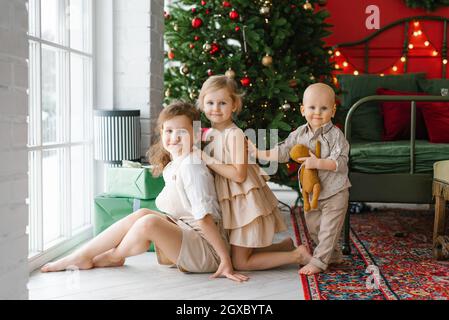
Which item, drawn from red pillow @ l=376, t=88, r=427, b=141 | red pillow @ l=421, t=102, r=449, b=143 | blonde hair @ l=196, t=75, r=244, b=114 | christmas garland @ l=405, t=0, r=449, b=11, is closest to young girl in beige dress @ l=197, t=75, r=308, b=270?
blonde hair @ l=196, t=75, r=244, b=114

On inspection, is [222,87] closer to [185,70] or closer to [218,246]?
[218,246]

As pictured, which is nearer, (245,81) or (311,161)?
(311,161)

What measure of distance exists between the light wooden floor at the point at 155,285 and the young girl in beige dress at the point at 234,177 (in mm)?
182

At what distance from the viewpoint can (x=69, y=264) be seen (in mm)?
2504

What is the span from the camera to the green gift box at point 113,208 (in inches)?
116

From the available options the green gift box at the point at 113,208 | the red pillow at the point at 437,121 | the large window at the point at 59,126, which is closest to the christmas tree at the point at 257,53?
the red pillow at the point at 437,121

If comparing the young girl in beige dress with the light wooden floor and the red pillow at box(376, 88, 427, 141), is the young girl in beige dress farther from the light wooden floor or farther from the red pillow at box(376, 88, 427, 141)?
the red pillow at box(376, 88, 427, 141)

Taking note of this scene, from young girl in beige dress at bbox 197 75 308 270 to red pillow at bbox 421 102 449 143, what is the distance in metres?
1.63

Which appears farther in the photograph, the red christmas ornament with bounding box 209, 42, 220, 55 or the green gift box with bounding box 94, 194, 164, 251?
the red christmas ornament with bounding box 209, 42, 220, 55

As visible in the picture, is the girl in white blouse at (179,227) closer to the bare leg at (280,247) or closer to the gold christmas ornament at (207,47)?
the bare leg at (280,247)

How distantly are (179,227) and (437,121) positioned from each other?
208 cm

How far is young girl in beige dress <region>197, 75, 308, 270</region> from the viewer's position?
245cm

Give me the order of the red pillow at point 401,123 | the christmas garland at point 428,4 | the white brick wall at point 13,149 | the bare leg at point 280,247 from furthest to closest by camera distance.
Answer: the christmas garland at point 428,4 → the red pillow at point 401,123 → the bare leg at point 280,247 → the white brick wall at point 13,149

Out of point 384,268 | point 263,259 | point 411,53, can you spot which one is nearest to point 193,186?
point 263,259
